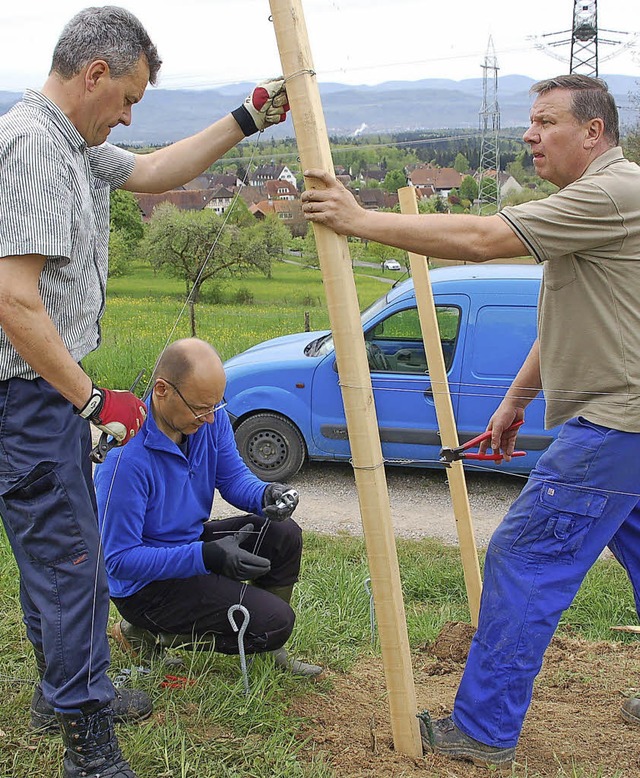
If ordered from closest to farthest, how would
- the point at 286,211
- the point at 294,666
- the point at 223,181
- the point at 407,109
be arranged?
the point at 294,666 → the point at 223,181 → the point at 286,211 → the point at 407,109

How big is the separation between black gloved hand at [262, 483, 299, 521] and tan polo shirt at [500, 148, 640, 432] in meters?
1.04

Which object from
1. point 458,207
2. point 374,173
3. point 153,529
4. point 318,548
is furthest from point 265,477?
point 458,207

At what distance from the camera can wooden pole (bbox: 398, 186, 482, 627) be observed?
12.0ft

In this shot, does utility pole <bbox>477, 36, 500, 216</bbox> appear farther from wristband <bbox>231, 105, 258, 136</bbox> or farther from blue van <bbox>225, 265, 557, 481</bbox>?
wristband <bbox>231, 105, 258, 136</bbox>

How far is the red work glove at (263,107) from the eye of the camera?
2.95 m

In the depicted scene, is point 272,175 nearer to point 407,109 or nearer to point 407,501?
point 407,501

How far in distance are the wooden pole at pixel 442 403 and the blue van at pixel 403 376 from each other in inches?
92.2

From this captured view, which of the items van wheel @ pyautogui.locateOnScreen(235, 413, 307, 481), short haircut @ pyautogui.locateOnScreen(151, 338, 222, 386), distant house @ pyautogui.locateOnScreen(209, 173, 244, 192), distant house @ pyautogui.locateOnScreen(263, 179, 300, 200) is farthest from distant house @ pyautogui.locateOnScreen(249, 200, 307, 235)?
van wheel @ pyautogui.locateOnScreen(235, 413, 307, 481)

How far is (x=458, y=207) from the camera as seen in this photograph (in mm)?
14945

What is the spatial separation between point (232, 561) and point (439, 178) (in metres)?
11.1

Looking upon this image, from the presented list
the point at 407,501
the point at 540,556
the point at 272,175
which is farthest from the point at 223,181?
the point at 540,556

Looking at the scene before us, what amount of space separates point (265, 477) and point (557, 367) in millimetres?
4843

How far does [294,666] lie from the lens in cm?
346

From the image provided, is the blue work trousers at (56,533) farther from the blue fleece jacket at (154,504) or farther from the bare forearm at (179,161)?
the bare forearm at (179,161)
